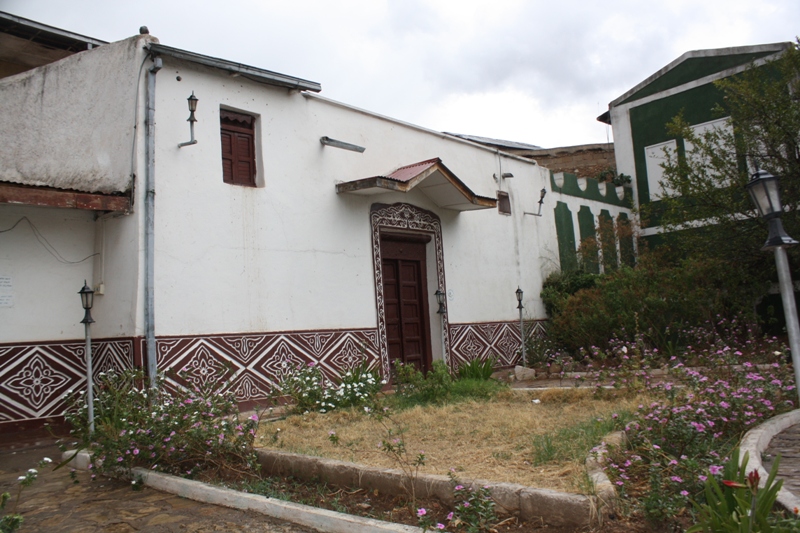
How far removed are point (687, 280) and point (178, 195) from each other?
8.66 m

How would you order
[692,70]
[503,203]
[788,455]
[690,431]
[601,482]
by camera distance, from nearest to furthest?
[601,482], [690,431], [788,455], [503,203], [692,70]

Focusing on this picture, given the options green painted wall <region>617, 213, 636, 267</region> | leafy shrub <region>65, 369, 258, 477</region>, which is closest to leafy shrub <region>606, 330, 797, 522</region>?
leafy shrub <region>65, 369, 258, 477</region>

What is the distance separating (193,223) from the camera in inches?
336

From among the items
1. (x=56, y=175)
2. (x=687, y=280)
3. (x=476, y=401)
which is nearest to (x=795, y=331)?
(x=476, y=401)

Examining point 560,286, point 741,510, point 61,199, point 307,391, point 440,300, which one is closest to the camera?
point 741,510

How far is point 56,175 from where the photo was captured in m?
8.54

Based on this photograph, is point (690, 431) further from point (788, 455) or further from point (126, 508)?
point (126, 508)

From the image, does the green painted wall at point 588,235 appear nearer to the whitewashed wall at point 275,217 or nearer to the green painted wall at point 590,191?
the green painted wall at point 590,191

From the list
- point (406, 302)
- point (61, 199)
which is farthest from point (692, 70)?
point (61, 199)

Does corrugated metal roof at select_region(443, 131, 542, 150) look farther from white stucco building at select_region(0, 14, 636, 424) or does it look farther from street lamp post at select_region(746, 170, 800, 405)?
street lamp post at select_region(746, 170, 800, 405)

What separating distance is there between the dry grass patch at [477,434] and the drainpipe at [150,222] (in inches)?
67.7

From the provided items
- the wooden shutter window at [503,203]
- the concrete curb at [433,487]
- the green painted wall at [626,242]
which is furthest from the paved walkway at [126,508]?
the green painted wall at [626,242]

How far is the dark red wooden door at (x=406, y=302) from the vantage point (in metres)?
11.4

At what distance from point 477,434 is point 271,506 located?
90.7 inches
